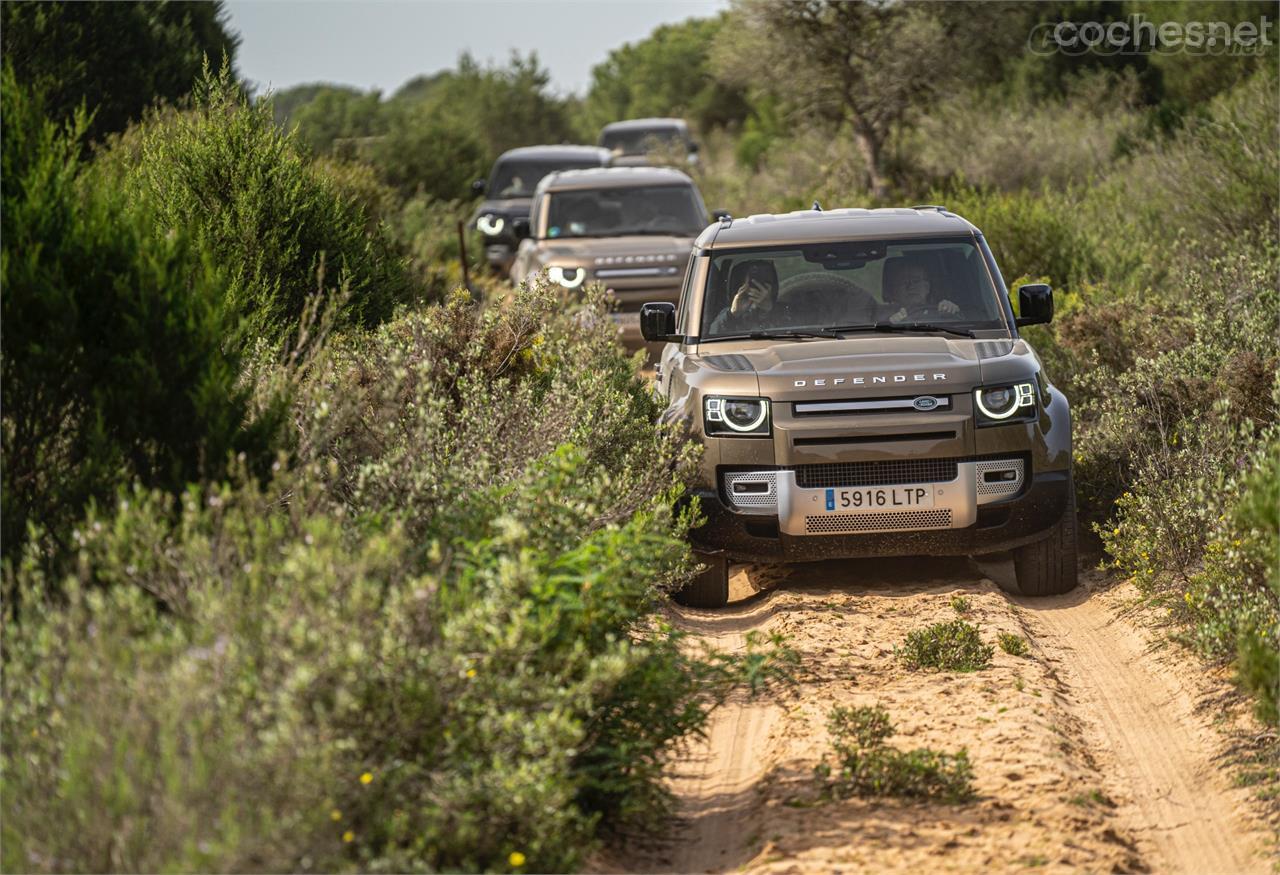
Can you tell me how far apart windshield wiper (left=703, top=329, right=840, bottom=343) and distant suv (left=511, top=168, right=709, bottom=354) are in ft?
22.9

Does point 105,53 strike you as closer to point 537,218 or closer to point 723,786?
point 537,218

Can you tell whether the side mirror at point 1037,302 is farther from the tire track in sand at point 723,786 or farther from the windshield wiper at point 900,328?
the tire track in sand at point 723,786

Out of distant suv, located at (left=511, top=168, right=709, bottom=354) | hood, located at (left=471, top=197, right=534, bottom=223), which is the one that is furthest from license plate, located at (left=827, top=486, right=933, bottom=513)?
hood, located at (left=471, top=197, right=534, bottom=223)

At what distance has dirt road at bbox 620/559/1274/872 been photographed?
16.6 feet

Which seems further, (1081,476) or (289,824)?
(1081,476)

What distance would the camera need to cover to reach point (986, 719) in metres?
6.23

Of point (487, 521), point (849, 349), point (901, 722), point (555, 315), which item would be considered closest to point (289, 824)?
point (487, 521)

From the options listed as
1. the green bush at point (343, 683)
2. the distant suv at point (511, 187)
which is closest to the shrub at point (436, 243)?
the distant suv at point (511, 187)

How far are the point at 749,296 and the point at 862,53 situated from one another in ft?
68.6

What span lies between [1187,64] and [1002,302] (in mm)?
23691

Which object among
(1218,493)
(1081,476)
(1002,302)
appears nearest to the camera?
(1218,493)

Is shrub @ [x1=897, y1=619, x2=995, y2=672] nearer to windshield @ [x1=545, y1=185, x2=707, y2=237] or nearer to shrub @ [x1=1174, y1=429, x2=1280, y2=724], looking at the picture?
shrub @ [x1=1174, y1=429, x2=1280, y2=724]

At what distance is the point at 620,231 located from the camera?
16938 mm

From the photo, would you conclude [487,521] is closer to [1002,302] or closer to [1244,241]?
[1002,302]
